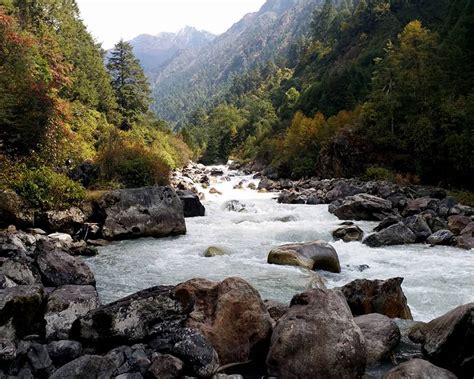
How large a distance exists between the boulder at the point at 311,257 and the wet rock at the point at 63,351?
8291 mm

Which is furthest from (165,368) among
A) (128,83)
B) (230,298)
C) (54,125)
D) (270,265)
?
(128,83)

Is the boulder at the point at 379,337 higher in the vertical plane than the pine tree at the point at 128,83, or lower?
lower

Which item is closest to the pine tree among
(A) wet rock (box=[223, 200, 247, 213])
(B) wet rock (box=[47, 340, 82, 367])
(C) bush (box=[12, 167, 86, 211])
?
(A) wet rock (box=[223, 200, 247, 213])

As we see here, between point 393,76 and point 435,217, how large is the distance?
22.4m

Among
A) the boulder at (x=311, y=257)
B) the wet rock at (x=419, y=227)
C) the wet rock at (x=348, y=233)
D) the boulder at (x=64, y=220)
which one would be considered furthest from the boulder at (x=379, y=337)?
the boulder at (x=64, y=220)

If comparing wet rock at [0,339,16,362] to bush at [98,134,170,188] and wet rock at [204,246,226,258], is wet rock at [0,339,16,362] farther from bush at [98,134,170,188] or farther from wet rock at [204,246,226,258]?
bush at [98,134,170,188]

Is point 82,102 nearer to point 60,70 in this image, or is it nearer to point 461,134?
point 60,70

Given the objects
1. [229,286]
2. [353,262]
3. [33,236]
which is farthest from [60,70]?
[229,286]

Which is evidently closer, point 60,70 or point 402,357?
point 402,357

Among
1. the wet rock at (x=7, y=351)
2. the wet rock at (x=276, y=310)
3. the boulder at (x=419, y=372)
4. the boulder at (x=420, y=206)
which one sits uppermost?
the wet rock at (x=7, y=351)

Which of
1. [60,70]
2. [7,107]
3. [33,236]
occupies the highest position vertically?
[60,70]

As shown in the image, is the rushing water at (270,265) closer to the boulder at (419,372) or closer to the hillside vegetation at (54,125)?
the boulder at (419,372)

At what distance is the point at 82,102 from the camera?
41.9 meters

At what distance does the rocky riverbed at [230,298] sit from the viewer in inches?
249
